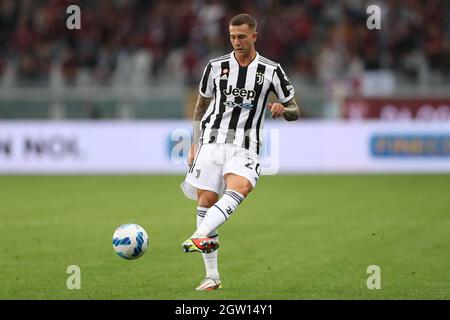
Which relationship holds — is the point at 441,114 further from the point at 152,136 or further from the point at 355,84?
the point at 152,136

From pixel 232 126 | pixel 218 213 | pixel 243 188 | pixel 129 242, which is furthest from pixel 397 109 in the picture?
pixel 218 213

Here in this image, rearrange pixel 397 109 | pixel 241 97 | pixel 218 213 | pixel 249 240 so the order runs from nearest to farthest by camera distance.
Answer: pixel 218 213 → pixel 241 97 → pixel 249 240 → pixel 397 109

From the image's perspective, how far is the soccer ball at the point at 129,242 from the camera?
322 inches

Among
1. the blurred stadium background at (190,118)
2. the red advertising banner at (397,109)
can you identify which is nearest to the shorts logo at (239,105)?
the blurred stadium background at (190,118)

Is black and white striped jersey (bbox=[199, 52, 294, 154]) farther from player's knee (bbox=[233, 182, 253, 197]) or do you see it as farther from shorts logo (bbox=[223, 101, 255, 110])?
player's knee (bbox=[233, 182, 253, 197])

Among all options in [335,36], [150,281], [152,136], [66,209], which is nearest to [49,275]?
[150,281]

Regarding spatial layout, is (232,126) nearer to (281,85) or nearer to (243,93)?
(243,93)

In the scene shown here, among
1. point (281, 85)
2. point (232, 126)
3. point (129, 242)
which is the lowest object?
point (129, 242)

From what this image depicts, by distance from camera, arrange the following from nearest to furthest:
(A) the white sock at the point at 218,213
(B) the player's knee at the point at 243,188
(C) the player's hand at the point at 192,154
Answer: (A) the white sock at the point at 218,213, (B) the player's knee at the point at 243,188, (C) the player's hand at the point at 192,154

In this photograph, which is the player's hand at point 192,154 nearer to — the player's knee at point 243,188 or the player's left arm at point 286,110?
the player's knee at point 243,188

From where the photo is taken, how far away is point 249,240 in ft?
38.7

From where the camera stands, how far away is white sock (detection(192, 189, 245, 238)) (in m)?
7.67

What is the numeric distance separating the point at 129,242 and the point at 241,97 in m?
1.58


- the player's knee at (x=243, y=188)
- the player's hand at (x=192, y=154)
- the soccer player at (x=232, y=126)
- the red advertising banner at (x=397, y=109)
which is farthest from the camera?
the red advertising banner at (x=397, y=109)
